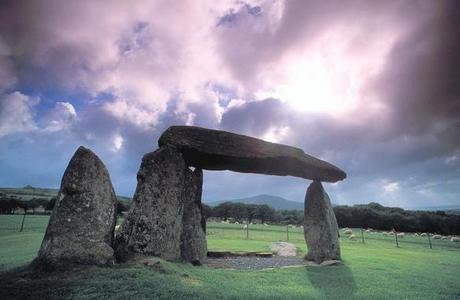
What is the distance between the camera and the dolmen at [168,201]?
11023 millimetres

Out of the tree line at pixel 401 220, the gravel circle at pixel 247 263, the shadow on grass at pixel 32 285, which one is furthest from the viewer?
the tree line at pixel 401 220

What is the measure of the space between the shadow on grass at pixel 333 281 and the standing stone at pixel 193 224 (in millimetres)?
5273

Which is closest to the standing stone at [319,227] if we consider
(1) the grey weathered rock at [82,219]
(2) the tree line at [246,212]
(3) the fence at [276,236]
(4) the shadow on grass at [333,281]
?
(4) the shadow on grass at [333,281]

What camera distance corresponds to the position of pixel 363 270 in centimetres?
1529

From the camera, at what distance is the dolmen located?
36.2 ft

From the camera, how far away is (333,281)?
12820 millimetres

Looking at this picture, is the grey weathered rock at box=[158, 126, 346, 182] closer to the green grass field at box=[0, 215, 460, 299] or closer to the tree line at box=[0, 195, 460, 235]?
the green grass field at box=[0, 215, 460, 299]

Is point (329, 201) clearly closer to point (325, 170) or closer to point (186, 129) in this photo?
point (325, 170)

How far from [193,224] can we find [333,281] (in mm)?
6987

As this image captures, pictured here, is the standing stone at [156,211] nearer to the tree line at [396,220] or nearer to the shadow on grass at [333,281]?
the shadow on grass at [333,281]

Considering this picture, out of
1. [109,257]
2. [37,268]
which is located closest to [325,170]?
[109,257]

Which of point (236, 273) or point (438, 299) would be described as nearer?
point (438, 299)

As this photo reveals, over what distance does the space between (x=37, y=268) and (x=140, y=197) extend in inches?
170

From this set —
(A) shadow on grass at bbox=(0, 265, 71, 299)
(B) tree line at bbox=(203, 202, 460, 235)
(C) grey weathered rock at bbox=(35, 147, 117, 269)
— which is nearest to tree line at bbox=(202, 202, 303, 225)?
(B) tree line at bbox=(203, 202, 460, 235)
